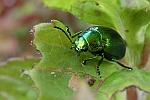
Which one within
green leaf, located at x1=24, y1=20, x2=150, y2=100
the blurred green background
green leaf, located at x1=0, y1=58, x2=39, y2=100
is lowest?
green leaf, located at x1=24, y1=20, x2=150, y2=100

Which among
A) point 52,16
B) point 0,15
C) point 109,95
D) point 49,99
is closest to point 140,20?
point 109,95

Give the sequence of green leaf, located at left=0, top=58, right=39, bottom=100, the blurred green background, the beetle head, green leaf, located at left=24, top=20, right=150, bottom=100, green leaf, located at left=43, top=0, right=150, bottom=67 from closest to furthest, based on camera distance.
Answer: green leaf, located at left=24, top=20, right=150, bottom=100 < green leaf, located at left=43, top=0, right=150, bottom=67 < the beetle head < green leaf, located at left=0, top=58, right=39, bottom=100 < the blurred green background

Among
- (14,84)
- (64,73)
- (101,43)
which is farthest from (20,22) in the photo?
(64,73)

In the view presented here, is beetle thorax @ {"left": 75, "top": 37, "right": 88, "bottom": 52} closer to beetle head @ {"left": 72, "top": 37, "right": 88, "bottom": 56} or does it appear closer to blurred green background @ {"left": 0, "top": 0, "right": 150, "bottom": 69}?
beetle head @ {"left": 72, "top": 37, "right": 88, "bottom": 56}

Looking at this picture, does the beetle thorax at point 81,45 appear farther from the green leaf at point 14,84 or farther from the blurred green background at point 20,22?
the blurred green background at point 20,22

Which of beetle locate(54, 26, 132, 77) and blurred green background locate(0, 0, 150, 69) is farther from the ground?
blurred green background locate(0, 0, 150, 69)

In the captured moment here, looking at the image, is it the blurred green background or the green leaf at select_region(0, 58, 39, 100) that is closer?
the green leaf at select_region(0, 58, 39, 100)

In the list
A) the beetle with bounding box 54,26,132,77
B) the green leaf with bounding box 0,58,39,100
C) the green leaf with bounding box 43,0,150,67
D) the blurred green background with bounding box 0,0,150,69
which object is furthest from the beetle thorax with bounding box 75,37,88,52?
the blurred green background with bounding box 0,0,150,69
